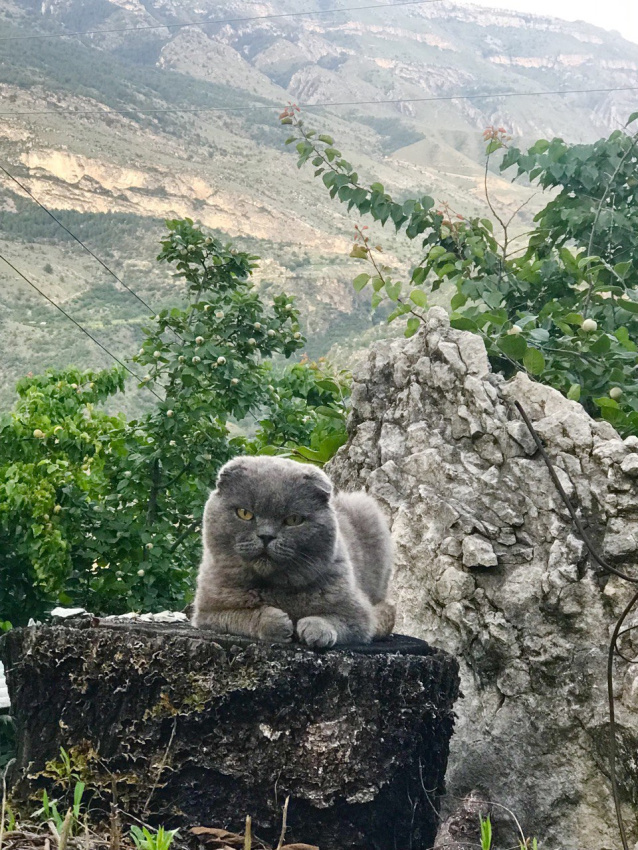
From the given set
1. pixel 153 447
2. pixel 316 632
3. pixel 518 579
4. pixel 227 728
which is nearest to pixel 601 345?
pixel 518 579

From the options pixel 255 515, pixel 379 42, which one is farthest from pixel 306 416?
pixel 379 42

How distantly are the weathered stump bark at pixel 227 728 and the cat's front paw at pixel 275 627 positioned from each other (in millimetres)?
60

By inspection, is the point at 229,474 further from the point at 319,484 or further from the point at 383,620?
the point at 383,620

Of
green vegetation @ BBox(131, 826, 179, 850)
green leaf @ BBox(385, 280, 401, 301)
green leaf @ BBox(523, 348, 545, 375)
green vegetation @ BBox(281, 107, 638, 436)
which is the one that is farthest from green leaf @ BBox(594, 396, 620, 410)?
green vegetation @ BBox(131, 826, 179, 850)

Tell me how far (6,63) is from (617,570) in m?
15.2

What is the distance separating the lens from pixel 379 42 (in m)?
22.2

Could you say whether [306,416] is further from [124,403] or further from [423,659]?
[423,659]

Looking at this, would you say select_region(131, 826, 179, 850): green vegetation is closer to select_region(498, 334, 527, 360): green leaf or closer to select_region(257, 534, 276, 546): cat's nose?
select_region(257, 534, 276, 546): cat's nose

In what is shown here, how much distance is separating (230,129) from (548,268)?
12.8 metres

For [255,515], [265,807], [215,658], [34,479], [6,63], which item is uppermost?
[255,515]

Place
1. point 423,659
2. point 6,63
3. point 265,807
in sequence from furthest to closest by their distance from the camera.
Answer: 1. point 6,63
2. point 423,659
3. point 265,807

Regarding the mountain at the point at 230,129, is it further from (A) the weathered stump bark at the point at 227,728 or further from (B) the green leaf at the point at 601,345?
(A) the weathered stump bark at the point at 227,728

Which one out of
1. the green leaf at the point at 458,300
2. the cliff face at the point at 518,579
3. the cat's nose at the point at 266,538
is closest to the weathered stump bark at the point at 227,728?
the cat's nose at the point at 266,538

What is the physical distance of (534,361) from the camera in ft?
12.1
